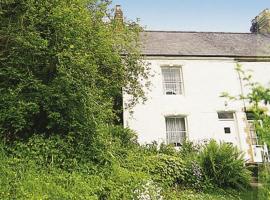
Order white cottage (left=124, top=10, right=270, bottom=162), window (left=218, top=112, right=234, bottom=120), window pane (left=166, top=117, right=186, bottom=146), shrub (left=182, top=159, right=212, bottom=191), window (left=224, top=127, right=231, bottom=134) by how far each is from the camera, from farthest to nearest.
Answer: window (left=218, top=112, right=234, bottom=120)
window (left=224, top=127, right=231, bottom=134)
window pane (left=166, top=117, right=186, bottom=146)
white cottage (left=124, top=10, right=270, bottom=162)
shrub (left=182, top=159, right=212, bottom=191)

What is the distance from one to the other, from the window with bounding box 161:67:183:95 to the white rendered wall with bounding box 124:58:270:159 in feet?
0.92

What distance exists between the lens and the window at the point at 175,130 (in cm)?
1727

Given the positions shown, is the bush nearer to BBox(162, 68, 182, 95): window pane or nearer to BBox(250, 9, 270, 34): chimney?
BBox(162, 68, 182, 95): window pane

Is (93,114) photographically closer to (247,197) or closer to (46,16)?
(46,16)

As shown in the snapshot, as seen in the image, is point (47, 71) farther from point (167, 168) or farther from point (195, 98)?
point (195, 98)

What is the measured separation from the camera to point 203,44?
2053cm

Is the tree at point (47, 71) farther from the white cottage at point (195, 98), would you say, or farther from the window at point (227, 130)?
the window at point (227, 130)

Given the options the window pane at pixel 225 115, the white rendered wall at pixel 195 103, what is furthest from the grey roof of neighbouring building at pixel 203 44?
the window pane at pixel 225 115

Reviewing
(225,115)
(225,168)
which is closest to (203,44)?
(225,115)

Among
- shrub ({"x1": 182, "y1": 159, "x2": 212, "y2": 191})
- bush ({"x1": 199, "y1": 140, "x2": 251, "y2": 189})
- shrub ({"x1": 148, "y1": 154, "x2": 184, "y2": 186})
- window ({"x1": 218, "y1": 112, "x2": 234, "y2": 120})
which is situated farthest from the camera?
window ({"x1": 218, "y1": 112, "x2": 234, "y2": 120})

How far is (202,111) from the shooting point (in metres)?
17.8

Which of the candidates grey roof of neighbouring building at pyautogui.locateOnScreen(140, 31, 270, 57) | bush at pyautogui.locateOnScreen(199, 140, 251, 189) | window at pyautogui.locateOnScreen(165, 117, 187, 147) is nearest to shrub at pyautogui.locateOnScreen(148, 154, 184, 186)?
bush at pyautogui.locateOnScreen(199, 140, 251, 189)

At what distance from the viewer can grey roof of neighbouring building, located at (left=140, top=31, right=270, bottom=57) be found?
19.1 meters

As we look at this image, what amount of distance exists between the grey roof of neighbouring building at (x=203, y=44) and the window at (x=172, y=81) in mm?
938
